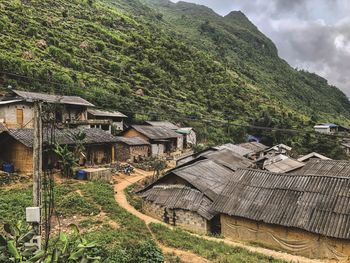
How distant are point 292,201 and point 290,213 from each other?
1.03 m

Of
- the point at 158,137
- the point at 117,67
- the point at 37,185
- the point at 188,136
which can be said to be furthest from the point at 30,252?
the point at 117,67

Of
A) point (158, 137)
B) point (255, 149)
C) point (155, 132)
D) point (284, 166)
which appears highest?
point (155, 132)

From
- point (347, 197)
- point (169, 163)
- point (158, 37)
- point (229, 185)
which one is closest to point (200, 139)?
point (169, 163)

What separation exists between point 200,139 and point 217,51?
9905cm

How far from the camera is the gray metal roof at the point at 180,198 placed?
2448cm

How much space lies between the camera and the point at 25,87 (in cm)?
5112

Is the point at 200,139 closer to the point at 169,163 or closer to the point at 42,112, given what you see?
the point at 169,163

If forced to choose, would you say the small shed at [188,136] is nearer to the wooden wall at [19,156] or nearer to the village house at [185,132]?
the village house at [185,132]

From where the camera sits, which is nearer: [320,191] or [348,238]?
[348,238]

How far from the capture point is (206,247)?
19.0 meters

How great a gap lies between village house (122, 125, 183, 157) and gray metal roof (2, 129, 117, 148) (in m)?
10.5

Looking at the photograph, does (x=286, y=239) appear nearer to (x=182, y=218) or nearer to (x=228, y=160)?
(x=182, y=218)

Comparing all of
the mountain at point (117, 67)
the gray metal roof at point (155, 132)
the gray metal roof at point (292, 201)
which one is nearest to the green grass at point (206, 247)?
the gray metal roof at point (292, 201)

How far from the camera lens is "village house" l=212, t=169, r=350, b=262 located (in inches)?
770
